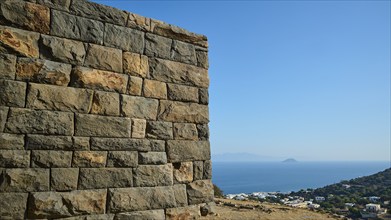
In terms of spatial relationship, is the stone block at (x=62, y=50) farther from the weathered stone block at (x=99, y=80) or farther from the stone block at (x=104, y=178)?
the stone block at (x=104, y=178)

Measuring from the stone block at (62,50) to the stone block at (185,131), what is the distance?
5.28ft

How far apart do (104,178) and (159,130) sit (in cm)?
99

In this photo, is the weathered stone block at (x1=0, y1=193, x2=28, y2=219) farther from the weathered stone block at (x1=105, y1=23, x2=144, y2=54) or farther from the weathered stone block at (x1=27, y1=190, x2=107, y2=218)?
the weathered stone block at (x1=105, y1=23, x2=144, y2=54)

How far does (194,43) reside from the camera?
17.3 feet

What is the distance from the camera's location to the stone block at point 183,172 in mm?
4805

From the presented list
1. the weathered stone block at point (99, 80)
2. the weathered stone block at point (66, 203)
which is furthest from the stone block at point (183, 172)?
the weathered stone block at point (99, 80)

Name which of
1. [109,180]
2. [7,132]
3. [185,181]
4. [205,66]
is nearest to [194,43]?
[205,66]

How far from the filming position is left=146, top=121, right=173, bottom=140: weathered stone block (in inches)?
181

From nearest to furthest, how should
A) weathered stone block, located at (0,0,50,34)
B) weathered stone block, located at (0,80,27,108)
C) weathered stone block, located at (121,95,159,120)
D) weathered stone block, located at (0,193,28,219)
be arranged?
1. weathered stone block, located at (0,193,28,219)
2. weathered stone block, located at (0,80,27,108)
3. weathered stone block, located at (0,0,50,34)
4. weathered stone block, located at (121,95,159,120)

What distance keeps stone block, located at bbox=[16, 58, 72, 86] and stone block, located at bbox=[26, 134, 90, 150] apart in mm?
647

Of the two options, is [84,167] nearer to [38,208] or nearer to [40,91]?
[38,208]

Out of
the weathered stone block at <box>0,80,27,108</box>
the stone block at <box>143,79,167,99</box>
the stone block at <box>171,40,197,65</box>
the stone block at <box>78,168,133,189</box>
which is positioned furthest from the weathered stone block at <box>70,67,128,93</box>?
the stone block at <box>78,168,133,189</box>

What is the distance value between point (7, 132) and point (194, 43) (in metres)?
2.92

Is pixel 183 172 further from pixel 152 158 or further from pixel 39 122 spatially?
pixel 39 122
